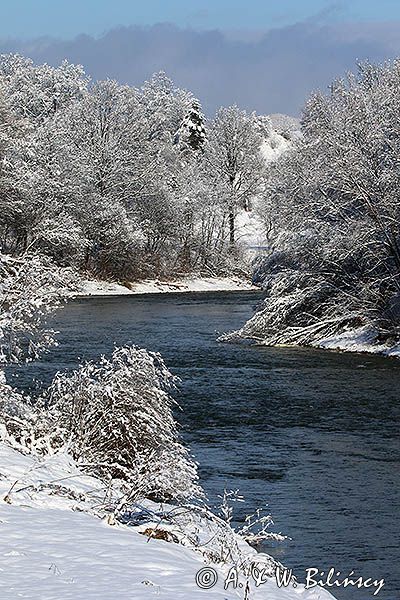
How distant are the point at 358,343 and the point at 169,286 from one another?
3167 cm

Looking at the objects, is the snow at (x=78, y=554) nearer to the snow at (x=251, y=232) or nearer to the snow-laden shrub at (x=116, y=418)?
→ the snow-laden shrub at (x=116, y=418)

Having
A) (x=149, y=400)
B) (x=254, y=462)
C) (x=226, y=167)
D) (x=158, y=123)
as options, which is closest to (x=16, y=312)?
(x=149, y=400)

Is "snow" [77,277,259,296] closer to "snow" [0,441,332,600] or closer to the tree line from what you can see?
the tree line

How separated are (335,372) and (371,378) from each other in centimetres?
136

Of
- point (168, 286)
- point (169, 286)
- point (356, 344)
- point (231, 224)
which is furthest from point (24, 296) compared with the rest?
point (231, 224)

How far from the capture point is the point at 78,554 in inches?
297

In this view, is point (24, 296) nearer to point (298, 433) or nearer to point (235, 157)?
point (298, 433)

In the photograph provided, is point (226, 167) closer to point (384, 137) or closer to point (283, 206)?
point (283, 206)

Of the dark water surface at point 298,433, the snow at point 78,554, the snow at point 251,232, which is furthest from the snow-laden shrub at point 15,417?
the snow at point 251,232

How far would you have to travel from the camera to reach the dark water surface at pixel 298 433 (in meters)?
11.2

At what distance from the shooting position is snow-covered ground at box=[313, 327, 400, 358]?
95.0ft

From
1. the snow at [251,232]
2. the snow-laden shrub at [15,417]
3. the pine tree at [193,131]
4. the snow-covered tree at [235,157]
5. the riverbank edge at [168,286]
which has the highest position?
the pine tree at [193,131]

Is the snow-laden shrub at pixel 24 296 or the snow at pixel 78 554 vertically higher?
the snow-laden shrub at pixel 24 296

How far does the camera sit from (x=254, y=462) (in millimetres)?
15289
